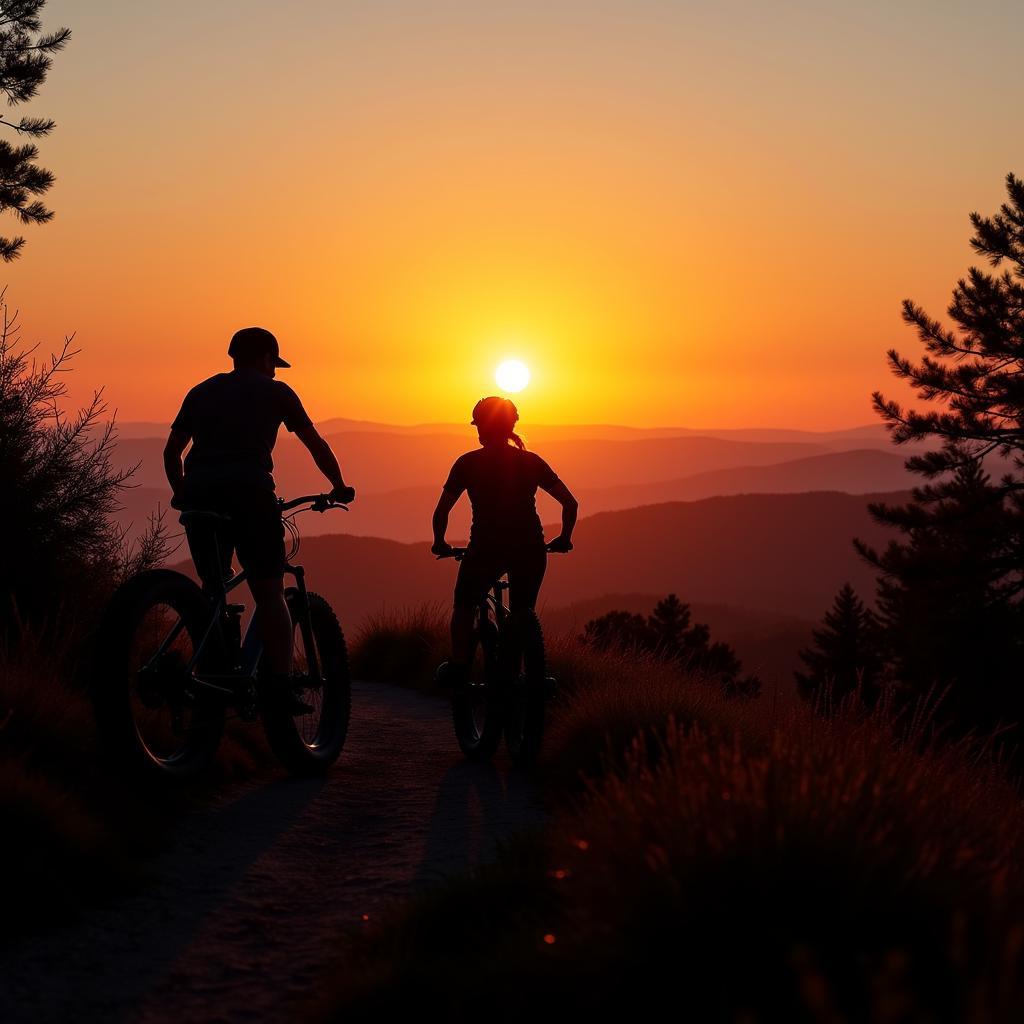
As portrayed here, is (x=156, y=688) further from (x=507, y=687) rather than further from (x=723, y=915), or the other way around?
(x=723, y=915)

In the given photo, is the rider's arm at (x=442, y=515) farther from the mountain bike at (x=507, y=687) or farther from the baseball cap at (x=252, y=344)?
the baseball cap at (x=252, y=344)

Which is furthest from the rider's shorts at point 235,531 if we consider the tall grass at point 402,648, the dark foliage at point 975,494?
the dark foliage at point 975,494

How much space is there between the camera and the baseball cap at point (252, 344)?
6.28m

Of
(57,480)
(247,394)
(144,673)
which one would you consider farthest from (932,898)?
(57,480)

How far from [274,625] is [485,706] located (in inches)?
75.8

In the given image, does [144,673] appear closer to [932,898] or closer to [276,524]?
[276,524]

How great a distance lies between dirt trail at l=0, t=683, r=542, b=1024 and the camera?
3.66 m

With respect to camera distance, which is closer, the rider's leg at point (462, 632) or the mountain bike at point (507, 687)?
the mountain bike at point (507, 687)

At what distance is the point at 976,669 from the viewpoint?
108ft

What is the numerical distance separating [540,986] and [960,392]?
28.3m

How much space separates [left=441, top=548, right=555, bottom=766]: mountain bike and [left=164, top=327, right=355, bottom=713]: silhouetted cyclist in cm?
123

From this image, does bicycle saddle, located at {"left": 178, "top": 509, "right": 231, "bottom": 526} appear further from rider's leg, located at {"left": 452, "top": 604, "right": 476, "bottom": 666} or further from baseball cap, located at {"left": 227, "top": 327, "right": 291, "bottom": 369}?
rider's leg, located at {"left": 452, "top": 604, "right": 476, "bottom": 666}

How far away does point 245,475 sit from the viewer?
5996 millimetres

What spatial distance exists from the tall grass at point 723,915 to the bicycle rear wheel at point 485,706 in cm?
303
